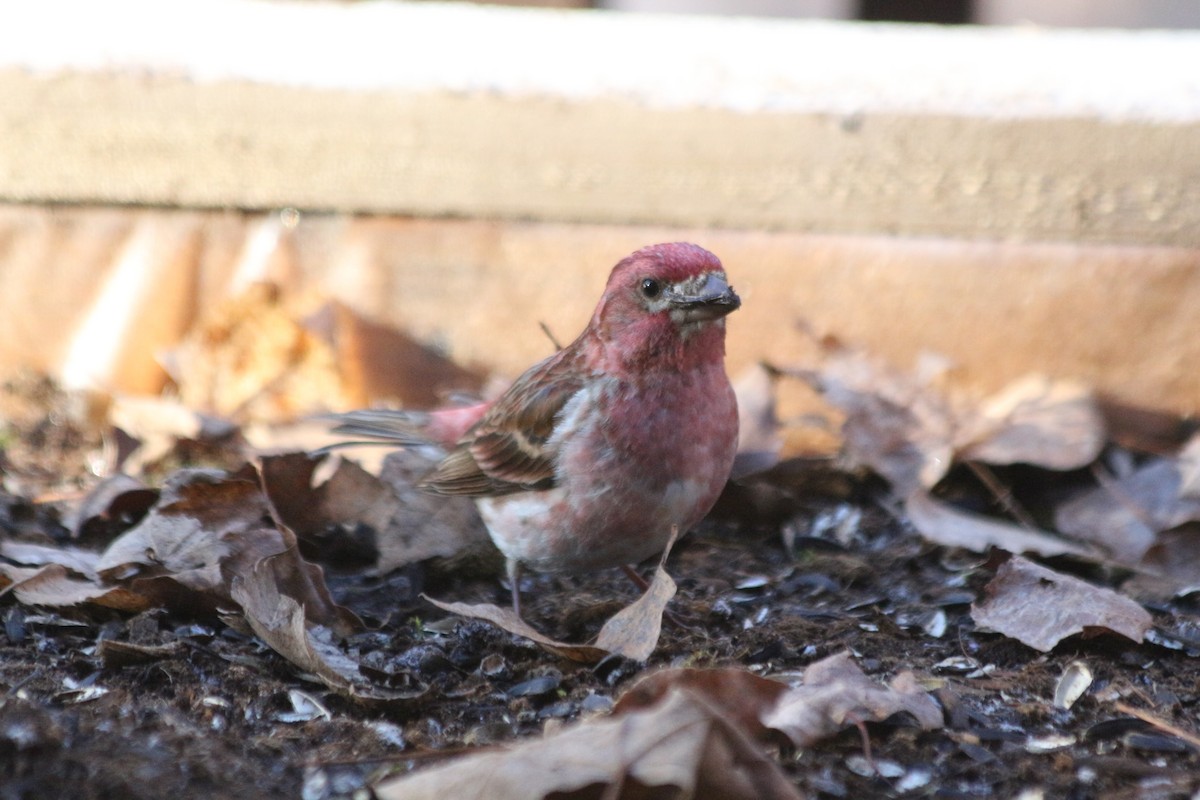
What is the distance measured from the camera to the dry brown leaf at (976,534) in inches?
134

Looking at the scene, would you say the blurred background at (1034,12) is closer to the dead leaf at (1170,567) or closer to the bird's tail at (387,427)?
the bird's tail at (387,427)

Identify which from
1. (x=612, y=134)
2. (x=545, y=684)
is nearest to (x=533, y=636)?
(x=545, y=684)

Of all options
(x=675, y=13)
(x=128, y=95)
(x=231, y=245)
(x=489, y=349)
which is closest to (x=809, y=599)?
(x=489, y=349)

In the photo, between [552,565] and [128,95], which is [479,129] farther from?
[552,565]

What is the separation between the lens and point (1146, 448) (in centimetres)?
418

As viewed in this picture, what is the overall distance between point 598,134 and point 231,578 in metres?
1.92

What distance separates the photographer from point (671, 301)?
10.4 feet

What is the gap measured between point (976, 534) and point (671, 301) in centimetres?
104

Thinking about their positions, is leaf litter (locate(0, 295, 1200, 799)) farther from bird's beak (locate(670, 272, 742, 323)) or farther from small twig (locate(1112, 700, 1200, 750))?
bird's beak (locate(670, 272, 742, 323))

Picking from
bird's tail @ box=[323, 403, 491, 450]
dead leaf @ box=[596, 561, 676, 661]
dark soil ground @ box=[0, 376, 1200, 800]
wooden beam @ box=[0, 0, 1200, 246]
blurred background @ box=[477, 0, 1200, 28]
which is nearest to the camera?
dark soil ground @ box=[0, 376, 1200, 800]

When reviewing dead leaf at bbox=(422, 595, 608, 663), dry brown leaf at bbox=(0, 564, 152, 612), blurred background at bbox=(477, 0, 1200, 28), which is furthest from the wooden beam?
dead leaf at bbox=(422, 595, 608, 663)

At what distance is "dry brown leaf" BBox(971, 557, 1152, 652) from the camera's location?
2.80 meters

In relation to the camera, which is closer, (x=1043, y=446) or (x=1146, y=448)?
(x=1043, y=446)

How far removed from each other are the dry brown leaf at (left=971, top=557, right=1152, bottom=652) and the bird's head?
822 millimetres
